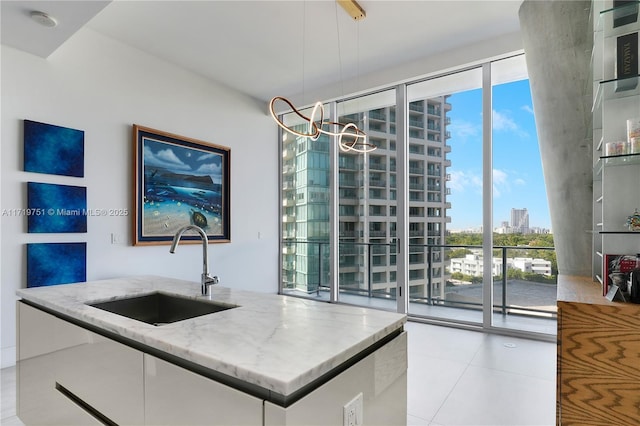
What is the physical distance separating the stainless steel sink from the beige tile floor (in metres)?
1.03

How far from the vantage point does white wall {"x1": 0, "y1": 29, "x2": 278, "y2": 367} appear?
2.93m

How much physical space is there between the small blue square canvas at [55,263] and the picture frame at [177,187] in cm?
56

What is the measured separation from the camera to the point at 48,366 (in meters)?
1.56

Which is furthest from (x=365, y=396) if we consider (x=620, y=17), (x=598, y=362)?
(x=620, y=17)

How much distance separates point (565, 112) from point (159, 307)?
2944 millimetres

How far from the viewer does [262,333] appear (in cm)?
115

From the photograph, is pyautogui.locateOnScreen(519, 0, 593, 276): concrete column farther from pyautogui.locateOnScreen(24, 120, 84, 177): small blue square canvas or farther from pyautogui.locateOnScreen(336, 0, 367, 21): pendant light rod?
pyautogui.locateOnScreen(24, 120, 84, 177): small blue square canvas

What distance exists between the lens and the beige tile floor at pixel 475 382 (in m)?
2.16

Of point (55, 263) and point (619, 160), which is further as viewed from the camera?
point (55, 263)

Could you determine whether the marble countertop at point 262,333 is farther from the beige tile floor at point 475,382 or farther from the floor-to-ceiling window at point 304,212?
the floor-to-ceiling window at point 304,212

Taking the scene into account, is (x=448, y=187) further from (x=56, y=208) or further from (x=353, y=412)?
(x=56, y=208)

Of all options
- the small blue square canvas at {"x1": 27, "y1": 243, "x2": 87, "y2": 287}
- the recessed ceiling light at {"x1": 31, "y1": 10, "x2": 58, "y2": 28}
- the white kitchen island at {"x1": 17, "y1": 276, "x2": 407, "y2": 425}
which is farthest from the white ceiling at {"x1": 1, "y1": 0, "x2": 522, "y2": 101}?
the white kitchen island at {"x1": 17, "y1": 276, "x2": 407, "y2": 425}

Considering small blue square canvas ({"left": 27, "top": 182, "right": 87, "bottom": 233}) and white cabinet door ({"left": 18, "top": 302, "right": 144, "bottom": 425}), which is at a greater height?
small blue square canvas ({"left": 27, "top": 182, "right": 87, "bottom": 233})

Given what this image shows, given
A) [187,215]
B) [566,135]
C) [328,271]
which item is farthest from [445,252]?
[187,215]
